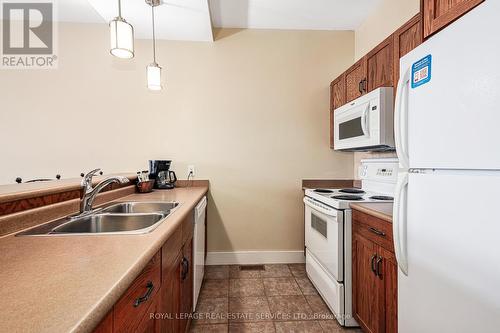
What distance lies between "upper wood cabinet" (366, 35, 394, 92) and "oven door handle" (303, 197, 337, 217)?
3.26 ft

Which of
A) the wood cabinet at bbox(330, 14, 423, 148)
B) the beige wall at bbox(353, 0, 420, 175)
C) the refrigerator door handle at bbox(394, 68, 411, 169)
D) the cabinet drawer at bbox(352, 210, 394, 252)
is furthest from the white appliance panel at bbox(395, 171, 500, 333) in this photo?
the beige wall at bbox(353, 0, 420, 175)

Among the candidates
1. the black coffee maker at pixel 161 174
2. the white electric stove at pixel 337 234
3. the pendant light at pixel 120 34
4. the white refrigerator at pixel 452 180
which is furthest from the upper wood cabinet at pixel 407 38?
the black coffee maker at pixel 161 174

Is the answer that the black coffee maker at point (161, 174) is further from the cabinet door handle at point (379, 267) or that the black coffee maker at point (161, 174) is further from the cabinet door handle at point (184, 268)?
the cabinet door handle at point (379, 267)

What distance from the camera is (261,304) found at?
209 centimetres

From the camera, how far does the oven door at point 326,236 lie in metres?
1.81

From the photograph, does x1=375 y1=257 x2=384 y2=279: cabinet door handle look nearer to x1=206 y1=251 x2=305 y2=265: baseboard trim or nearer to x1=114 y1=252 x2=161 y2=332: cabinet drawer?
x1=114 y1=252 x2=161 y2=332: cabinet drawer

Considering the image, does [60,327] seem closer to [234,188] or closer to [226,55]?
[234,188]

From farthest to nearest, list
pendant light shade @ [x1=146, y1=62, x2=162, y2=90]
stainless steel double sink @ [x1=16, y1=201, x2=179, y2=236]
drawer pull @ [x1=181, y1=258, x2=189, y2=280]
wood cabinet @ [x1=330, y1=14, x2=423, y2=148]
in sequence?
pendant light shade @ [x1=146, y1=62, x2=162, y2=90] → wood cabinet @ [x1=330, y1=14, x2=423, y2=148] → drawer pull @ [x1=181, y1=258, x2=189, y2=280] → stainless steel double sink @ [x1=16, y1=201, x2=179, y2=236]

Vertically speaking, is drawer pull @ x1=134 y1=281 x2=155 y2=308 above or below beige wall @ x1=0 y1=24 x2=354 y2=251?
below

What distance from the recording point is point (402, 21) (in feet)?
6.93

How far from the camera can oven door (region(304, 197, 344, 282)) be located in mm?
1814

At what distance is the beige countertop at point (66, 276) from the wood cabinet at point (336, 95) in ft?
7.41

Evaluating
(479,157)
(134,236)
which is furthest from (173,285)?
(479,157)

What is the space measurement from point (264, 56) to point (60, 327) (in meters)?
2.95
